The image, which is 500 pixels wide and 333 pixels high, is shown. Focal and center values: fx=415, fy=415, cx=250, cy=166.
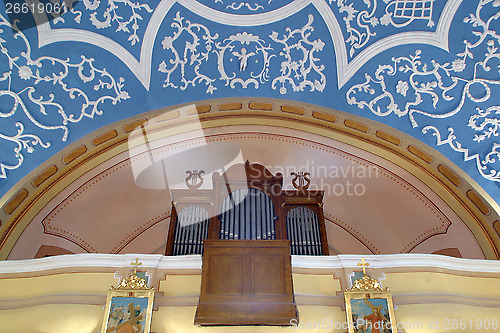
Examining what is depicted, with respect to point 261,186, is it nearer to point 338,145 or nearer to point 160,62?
point 338,145

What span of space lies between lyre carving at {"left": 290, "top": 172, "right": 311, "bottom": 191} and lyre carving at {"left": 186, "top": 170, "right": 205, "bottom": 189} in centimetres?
165

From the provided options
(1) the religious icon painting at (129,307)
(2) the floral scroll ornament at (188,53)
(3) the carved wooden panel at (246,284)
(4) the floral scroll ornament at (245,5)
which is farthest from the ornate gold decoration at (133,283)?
(4) the floral scroll ornament at (245,5)

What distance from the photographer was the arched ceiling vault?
265 inches

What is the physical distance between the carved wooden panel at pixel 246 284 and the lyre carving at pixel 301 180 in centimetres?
214

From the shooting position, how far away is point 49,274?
5.24 metres

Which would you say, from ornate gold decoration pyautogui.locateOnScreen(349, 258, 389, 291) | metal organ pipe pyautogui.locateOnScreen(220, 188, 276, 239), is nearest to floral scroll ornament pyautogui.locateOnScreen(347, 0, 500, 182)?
metal organ pipe pyautogui.locateOnScreen(220, 188, 276, 239)

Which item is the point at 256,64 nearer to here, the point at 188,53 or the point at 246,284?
the point at 188,53

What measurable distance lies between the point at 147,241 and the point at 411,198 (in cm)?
489

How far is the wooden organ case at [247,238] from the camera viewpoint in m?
4.77

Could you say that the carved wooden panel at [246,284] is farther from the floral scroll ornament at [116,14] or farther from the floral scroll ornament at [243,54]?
the floral scroll ornament at [116,14]

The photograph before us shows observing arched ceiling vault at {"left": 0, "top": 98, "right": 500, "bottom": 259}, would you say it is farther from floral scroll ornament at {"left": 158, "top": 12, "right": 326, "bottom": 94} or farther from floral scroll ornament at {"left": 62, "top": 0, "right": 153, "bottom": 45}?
floral scroll ornament at {"left": 62, "top": 0, "right": 153, "bottom": 45}

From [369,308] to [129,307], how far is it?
2.82m

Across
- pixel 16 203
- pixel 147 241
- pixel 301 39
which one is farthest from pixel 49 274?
pixel 301 39

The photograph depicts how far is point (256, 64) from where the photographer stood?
6.45 m
